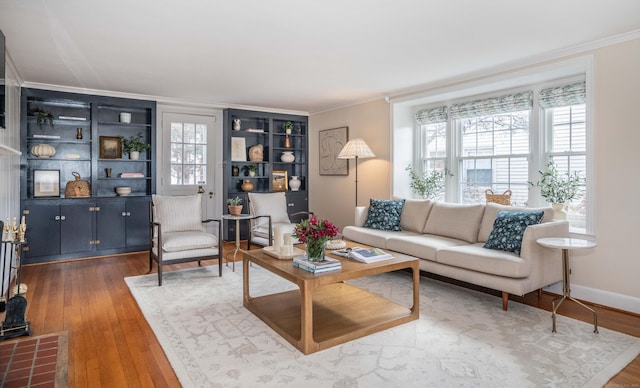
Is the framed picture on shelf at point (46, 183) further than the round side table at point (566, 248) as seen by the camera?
Yes

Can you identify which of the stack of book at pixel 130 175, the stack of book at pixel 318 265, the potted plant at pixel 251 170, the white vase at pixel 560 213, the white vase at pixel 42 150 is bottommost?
the stack of book at pixel 318 265

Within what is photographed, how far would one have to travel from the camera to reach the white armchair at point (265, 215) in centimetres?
542

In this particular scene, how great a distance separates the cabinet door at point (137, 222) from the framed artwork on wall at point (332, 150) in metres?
3.06

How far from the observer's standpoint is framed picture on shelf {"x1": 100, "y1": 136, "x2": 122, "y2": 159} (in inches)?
228

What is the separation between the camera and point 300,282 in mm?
2646

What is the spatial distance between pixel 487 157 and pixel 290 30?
3.17 m

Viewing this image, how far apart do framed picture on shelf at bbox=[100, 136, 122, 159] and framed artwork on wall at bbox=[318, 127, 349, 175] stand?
3.37m

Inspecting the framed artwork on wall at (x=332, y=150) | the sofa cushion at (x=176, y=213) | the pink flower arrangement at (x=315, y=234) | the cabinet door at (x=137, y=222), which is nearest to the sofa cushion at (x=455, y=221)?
the pink flower arrangement at (x=315, y=234)

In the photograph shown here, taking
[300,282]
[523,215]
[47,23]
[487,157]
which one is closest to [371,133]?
[487,157]

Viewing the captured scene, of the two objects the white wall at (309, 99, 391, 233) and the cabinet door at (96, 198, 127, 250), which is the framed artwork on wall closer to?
the white wall at (309, 99, 391, 233)

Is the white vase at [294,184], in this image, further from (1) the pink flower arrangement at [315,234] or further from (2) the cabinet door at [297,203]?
(1) the pink flower arrangement at [315,234]

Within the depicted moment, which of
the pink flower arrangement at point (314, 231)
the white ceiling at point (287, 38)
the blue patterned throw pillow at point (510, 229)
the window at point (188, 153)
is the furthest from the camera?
the window at point (188, 153)

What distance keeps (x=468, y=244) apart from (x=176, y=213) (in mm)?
3458

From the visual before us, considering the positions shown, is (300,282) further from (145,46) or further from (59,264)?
(59,264)
